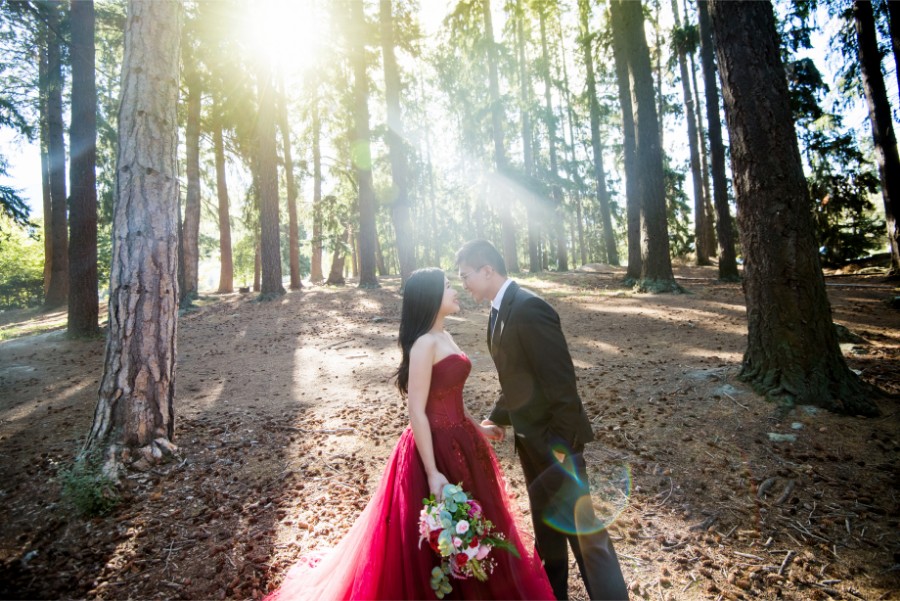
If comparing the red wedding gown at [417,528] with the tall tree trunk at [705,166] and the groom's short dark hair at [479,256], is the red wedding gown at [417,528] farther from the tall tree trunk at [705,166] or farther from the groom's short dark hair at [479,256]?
the tall tree trunk at [705,166]

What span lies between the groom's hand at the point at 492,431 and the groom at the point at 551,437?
0.72 feet

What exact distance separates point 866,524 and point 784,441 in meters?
1.17

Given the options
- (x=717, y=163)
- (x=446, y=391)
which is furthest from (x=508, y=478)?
(x=717, y=163)

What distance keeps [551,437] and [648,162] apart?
42.0 ft

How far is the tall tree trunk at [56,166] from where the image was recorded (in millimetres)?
13188

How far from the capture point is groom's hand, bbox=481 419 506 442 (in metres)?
3.05

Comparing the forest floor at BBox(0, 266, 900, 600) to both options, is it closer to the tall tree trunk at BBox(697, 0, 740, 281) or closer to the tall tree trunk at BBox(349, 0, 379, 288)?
the tall tree trunk at BBox(697, 0, 740, 281)

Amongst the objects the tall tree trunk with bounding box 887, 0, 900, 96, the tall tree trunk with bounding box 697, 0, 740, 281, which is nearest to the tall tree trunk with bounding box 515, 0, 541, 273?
the tall tree trunk with bounding box 697, 0, 740, 281

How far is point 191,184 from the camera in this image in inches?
715

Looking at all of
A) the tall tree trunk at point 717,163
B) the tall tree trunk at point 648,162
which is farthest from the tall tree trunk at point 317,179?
the tall tree trunk at point 717,163

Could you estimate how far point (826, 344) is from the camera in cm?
513

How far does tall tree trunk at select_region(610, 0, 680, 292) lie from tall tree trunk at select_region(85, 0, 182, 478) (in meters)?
12.2

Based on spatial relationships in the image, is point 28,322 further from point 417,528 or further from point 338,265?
point 417,528

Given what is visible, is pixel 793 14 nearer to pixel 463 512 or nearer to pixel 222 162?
pixel 463 512
